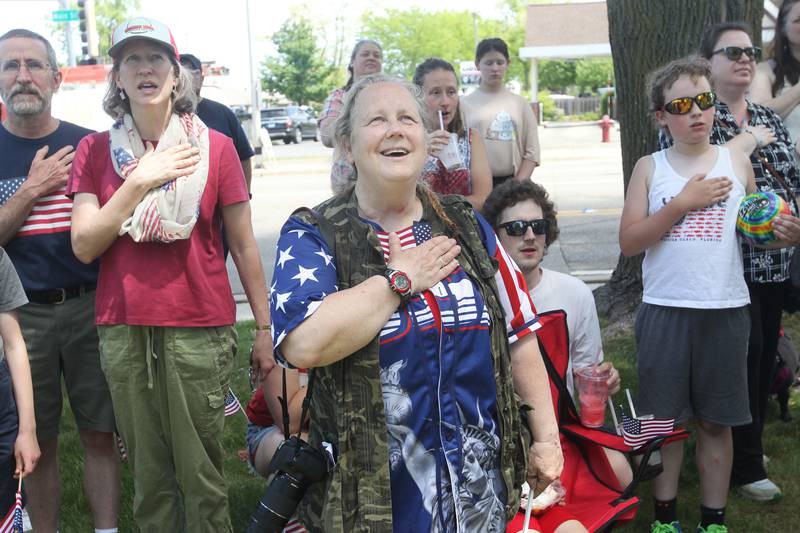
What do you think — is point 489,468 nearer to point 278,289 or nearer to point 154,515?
point 278,289

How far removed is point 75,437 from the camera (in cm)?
553

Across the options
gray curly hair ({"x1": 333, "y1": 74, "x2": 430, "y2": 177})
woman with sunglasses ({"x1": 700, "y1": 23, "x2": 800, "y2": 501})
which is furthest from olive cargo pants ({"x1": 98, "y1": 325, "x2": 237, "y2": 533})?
woman with sunglasses ({"x1": 700, "y1": 23, "x2": 800, "y2": 501})

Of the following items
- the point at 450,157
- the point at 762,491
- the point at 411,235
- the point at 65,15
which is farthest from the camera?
the point at 65,15

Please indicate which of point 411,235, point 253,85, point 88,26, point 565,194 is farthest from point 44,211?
point 253,85

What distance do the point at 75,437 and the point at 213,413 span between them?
237 centimetres

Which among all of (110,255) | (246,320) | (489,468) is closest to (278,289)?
(489,468)

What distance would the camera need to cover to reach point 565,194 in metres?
16.3

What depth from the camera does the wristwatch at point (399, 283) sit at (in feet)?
7.50

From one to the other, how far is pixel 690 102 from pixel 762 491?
1.92 meters

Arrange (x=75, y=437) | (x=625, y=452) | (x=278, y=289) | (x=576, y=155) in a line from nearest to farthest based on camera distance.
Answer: (x=278, y=289) < (x=625, y=452) < (x=75, y=437) < (x=576, y=155)

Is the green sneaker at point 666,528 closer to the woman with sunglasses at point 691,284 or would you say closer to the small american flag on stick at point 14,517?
the woman with sunglasses at point 691,284

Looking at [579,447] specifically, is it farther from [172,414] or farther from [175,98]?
[175,98]

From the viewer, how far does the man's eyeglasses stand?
3775 millimetres

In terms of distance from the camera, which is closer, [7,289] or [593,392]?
[7,289]
